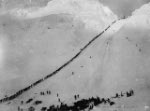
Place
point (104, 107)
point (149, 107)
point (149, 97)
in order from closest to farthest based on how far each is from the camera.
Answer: point (149, 107)
point (104, 107)
point (149, 97)

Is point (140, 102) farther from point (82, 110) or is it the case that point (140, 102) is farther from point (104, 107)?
point (82, 110)

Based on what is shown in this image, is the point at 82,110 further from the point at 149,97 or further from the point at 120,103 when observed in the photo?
the point at 149,97

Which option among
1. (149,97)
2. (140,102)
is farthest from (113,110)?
(149,97)

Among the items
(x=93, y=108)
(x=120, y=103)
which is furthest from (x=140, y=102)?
(x=93, y=108)

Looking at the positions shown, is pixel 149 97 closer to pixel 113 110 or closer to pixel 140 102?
pixel 140 102

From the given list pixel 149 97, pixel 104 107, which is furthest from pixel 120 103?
pixel 149 97

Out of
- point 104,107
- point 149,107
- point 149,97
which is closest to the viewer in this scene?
point 149,107

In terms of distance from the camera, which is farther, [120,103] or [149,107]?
[120,103]

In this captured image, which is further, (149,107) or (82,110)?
(82,110)
